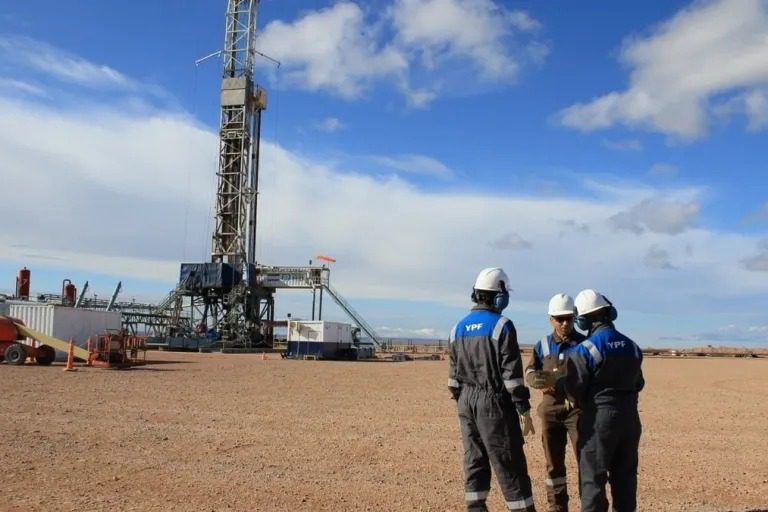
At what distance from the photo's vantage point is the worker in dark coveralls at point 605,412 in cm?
525

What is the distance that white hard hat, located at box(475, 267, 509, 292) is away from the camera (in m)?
5.75

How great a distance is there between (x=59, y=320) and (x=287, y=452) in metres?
26.5

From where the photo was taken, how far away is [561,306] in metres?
6.36

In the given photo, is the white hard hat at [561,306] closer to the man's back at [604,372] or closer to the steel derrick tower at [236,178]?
the man's back at [604,372]

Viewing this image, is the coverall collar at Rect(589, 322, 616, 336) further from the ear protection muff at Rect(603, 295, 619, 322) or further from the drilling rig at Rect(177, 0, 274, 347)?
the drilling rig at Rect(177, 0, 274, 347)

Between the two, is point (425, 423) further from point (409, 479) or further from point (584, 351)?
point (584, 351)

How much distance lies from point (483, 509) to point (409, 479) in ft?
9.09

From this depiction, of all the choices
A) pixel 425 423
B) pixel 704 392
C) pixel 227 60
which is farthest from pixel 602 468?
pixel 227 60

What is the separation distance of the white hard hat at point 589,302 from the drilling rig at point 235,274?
1970 inches

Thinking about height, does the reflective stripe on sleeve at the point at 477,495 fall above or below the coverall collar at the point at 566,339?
below

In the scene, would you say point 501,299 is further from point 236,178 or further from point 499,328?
point 236,178

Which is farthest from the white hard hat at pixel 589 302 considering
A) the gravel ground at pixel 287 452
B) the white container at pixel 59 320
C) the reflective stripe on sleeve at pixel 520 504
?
the white container at pixel 59 320

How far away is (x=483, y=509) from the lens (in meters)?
5.63

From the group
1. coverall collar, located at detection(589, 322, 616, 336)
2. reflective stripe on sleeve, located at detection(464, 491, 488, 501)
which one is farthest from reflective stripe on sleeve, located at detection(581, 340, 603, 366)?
reflective stripe on sleeve, located at detection(464, 491, 488, 501)
